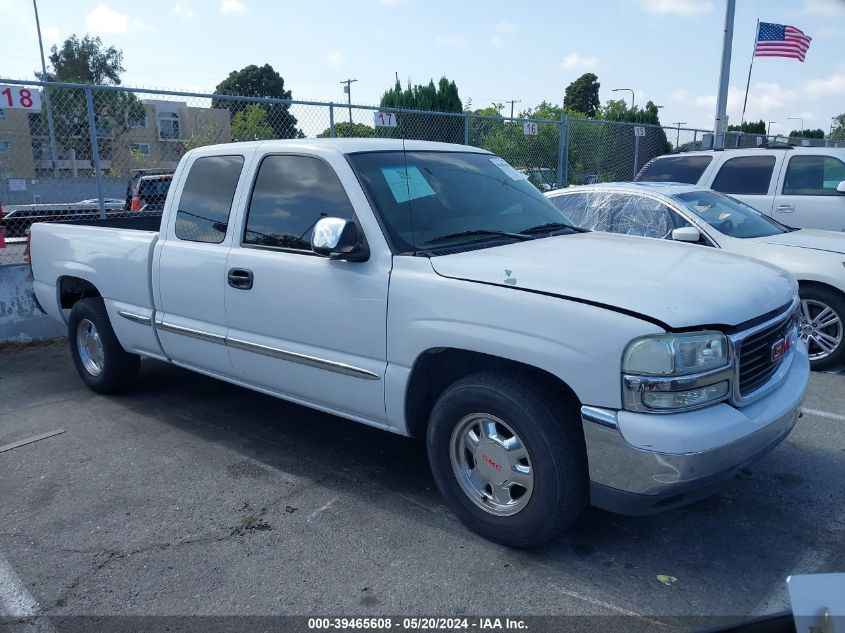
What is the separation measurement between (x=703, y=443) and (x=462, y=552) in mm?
1246

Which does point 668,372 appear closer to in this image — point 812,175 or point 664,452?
point 664,452

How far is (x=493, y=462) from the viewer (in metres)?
3.32

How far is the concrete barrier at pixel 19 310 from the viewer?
24.9 feet

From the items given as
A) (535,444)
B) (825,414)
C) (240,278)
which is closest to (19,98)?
(240,278)

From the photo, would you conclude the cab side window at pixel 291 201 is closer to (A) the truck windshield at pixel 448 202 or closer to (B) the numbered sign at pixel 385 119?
(A) the truck windshield at pixel 448 202

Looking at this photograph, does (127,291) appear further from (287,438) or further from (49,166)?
(49,166)

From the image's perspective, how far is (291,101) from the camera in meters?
8.86

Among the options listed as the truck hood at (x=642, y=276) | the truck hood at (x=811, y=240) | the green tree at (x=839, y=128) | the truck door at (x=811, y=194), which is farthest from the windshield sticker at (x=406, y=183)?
the green tree at (x=839, y=128)

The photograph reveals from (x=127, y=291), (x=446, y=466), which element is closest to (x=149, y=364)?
(x=127, y=291)

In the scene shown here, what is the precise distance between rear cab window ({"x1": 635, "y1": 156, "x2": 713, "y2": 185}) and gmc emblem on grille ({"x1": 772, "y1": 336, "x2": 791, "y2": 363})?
591cm

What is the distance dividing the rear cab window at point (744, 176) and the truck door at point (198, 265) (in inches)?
258

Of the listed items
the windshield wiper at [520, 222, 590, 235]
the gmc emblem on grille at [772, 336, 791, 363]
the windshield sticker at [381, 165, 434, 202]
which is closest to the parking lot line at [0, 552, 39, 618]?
the windshield sticker at [381, 165, 434, 202]

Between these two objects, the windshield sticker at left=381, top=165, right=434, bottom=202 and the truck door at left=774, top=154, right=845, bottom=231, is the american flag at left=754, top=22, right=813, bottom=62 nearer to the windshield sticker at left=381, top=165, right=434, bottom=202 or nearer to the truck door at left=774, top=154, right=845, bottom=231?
the truck door at left=774, top=154, right=845, bottom=231

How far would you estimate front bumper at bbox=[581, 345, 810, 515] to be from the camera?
2.79m
